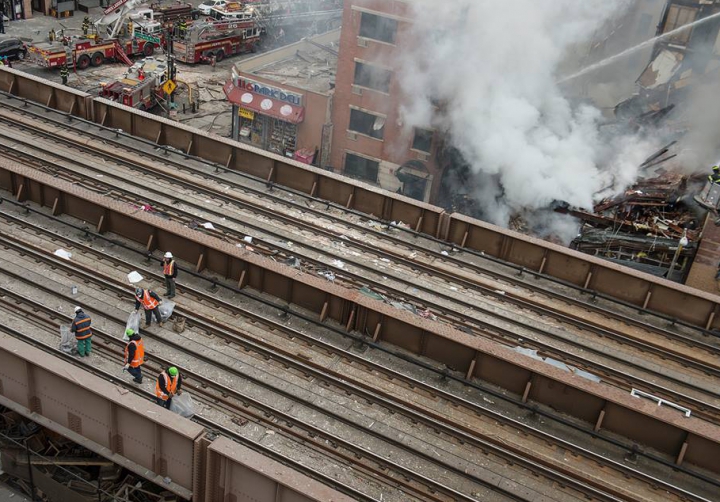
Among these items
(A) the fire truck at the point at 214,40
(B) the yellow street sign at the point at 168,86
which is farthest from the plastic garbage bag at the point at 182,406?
(A) the fire truck at the point at 214,40

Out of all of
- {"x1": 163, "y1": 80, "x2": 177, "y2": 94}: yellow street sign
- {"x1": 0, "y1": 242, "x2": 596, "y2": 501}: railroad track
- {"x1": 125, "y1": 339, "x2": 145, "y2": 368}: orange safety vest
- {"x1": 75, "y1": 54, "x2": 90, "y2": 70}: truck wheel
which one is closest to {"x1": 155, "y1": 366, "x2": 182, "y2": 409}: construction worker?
{"x1": 125, "y1": 339, "x2": 145, "y2": 368}: orange safety vest

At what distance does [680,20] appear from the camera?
30.4m

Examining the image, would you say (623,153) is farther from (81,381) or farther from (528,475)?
(81,381)

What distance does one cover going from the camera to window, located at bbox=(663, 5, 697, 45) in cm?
2989

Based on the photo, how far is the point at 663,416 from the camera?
1126 cm

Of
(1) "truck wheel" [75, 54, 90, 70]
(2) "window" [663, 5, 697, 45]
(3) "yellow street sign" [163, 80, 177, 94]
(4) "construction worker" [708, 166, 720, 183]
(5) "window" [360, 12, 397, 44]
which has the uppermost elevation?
(2) "window" [663, 5, 697, 45]

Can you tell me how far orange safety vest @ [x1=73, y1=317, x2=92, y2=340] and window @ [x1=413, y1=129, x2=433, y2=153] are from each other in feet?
57.6

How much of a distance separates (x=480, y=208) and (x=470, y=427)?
1387cm

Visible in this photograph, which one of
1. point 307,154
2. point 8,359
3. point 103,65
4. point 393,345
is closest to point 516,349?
point 393,345

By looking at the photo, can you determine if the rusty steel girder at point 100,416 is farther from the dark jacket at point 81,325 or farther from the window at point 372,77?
the window at point 372,77

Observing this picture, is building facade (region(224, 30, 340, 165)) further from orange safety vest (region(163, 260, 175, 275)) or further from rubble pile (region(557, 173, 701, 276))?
orange safety vest (region(163, 260, 175, 275))

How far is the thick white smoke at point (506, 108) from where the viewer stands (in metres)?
22.7

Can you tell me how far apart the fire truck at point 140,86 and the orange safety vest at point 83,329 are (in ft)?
65.7

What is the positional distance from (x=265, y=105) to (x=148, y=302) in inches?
717
